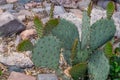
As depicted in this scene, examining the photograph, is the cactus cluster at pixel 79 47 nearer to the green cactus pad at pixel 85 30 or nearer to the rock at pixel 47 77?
the green cactus pad at pixel 85 30

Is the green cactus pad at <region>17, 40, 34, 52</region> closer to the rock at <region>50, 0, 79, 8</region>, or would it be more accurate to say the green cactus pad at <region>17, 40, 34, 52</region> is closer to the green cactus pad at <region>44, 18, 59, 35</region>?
the green cactus pad at <region>44, 18, 59, 35</region>

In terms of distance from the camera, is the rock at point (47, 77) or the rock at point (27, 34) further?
the rock at point (27, 34)

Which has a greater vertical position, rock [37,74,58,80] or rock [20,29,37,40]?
rock [20,29,37,40]

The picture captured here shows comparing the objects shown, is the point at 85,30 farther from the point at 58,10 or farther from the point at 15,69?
the point at 58,10

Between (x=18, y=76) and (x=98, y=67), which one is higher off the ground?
(x=98, y=67)

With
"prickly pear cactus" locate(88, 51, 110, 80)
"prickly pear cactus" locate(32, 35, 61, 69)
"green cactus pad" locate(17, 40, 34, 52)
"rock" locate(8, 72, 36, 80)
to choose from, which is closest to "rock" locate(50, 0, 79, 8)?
"rock" locate(8, 72, 36, 80)

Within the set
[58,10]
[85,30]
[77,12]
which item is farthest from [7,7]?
[85,30]

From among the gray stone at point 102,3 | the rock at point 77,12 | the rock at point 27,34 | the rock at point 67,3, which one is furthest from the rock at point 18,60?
the gray stone at point 102,3
